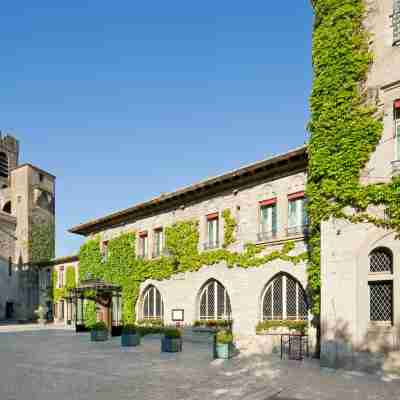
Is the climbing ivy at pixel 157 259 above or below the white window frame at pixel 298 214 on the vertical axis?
below

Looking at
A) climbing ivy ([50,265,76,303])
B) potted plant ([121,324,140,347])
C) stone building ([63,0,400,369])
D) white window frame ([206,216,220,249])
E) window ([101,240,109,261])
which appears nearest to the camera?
stone building ([63,0,400,369])

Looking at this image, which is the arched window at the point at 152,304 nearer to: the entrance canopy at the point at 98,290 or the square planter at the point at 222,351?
the entrance canopy at the point at 98,290

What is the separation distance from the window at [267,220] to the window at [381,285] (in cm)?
602

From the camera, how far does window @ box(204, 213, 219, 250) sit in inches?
864

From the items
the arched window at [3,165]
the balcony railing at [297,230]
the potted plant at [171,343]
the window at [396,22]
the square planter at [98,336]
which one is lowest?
Answer: the square planter at [98,336]

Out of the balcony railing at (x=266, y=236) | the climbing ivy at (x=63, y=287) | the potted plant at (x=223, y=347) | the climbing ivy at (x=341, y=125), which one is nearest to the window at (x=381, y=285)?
the climbing ivy at (x=341, y=125)

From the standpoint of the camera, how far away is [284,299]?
18.1 meters

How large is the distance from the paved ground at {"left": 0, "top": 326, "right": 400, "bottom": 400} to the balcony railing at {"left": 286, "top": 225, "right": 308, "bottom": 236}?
4729mm

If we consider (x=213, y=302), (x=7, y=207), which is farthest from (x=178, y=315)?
(x=7, y=207)

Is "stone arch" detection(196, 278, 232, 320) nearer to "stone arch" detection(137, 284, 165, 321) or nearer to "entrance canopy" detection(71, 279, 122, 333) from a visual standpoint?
"stone arch" detection(137, 284, 165, 321)

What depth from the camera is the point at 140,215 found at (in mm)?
26625

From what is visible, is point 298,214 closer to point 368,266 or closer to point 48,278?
point 368,266

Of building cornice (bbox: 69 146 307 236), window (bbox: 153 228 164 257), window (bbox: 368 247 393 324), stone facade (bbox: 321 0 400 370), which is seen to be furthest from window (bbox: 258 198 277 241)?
window (bbox: 153 228 164 257)

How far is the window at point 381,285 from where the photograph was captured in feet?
42.5
